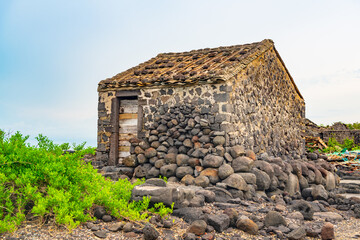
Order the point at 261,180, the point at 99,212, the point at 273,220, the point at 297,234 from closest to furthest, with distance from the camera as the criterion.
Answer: the point at 99,212
the point at 297,234
the point at 273,220
the point at 261,180

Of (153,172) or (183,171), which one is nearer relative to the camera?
(183,171)

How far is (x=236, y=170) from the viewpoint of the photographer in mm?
8414

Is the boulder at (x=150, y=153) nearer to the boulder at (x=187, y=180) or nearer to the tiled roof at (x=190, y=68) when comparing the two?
the boulder at (x=187, y=180)

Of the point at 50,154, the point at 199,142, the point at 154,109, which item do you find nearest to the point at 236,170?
the point at 199,142

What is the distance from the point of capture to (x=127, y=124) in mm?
10844

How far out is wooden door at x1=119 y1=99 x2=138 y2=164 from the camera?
35.2 ft

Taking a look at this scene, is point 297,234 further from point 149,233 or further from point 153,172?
point 153,172

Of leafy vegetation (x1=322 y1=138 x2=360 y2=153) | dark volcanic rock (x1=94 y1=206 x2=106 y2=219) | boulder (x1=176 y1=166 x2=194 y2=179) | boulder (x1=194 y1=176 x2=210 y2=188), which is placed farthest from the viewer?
leafy vegetation (x1=322 y1=138 x2=360 y2=153)

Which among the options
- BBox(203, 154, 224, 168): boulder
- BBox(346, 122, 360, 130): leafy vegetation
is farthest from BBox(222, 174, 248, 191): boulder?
BBox(346, 122, 360, 130): leafy vegetation

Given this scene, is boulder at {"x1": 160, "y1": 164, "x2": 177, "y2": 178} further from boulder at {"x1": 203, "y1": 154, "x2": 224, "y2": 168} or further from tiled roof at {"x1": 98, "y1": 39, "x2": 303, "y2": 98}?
tiled roof at {"x1": 98, "y1": 39, "x2": 303, "y2": 98}

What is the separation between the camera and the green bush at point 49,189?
466 centimetres

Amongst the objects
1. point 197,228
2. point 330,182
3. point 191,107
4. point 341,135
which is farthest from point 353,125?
point 197,228

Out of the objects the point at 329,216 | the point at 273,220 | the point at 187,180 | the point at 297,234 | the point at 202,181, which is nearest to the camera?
the point at 297,234

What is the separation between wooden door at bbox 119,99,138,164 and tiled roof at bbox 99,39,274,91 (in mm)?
599
